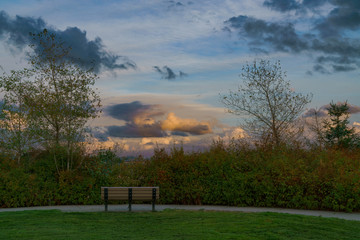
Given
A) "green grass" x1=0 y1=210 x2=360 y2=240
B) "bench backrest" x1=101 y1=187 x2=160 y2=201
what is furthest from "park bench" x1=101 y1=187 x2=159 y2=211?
"green grass" x1=0 y1=210 x2=360 y2=240

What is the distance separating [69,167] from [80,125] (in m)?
1.67

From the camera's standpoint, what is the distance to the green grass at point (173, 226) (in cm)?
795

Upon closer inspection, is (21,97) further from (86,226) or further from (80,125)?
(86,226)

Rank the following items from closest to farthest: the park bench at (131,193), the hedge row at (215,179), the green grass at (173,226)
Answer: the green grass at (173,226) → the park bench at (131,193) → the hedge row at (215,179)

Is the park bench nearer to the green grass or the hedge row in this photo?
the green grass

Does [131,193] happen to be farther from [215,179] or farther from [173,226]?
[173,226]

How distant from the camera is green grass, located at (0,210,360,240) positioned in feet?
26.1

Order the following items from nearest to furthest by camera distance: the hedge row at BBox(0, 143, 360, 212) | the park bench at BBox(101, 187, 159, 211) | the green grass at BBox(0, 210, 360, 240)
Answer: the green grass at BBox(0, 210, 360, 240) < the park bench at BBox(101, 187, 159, 211) < the hedge row at BBox(0, 143, 360, 212)

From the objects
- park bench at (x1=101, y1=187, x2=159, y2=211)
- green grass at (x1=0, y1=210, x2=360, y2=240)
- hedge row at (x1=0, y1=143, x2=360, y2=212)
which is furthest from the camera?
hedge row at (x1=0, y1=143, x2=360, y2=212)

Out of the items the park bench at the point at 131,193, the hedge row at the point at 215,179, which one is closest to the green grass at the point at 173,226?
the park bench at the point at 131,193

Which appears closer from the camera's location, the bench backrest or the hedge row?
the bench backrest

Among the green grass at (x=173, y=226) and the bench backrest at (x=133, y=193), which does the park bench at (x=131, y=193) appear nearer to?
the bench backrest at (x=133, y=193)

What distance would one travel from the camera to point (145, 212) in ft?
37.2

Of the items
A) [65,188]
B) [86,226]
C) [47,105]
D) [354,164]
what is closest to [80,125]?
[47,105]
